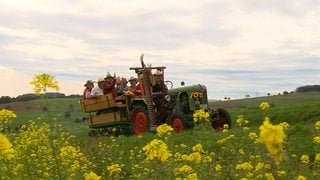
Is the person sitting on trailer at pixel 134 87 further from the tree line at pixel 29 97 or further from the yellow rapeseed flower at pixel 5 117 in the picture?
the yellow rapeseed flower at pixel 5 117

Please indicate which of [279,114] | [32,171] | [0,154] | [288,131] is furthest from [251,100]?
[0,154]

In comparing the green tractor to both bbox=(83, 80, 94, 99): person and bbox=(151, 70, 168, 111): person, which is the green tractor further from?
bbox=(83, 80, 94, 99): person

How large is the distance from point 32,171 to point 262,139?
5.24 m

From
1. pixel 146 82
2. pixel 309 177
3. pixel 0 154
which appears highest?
pixel 146 82

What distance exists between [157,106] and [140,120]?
74cm

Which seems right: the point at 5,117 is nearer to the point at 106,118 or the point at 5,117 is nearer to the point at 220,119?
the point at 220,119

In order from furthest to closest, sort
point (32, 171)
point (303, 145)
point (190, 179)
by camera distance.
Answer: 1. point (303, 145)
2. point (32, 171)
3. point (190, 179)

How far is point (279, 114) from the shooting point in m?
17.9

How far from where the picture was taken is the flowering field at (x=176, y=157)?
4746 mm

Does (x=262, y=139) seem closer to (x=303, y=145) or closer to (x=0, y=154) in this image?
(x=0, y=154)

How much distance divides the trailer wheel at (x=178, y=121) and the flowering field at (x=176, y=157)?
5.88ft

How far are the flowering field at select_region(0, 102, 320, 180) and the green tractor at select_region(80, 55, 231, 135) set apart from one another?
2.68m

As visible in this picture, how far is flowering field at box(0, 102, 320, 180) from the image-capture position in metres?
4.75

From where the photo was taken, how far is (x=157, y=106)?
16844mm
